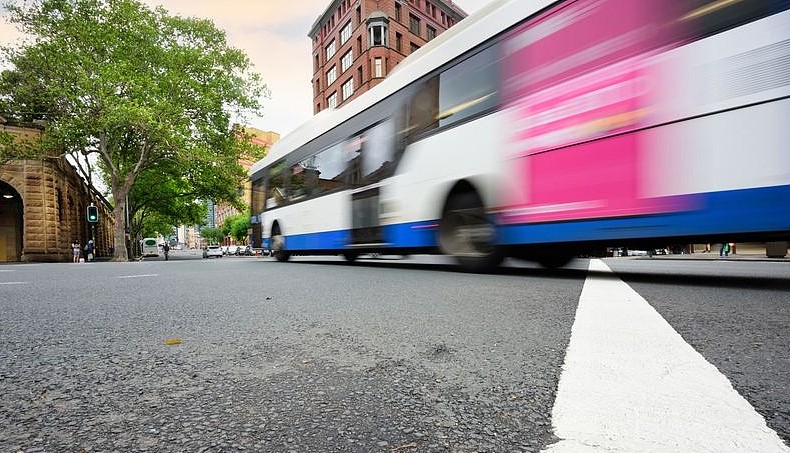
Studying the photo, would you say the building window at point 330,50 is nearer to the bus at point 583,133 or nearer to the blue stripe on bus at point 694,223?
the bus at point 583,133

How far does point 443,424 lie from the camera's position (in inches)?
47.9

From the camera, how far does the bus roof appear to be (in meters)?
6.00

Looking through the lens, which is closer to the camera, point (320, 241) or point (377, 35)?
point (320, 241)

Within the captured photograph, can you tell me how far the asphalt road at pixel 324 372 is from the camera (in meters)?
1.18

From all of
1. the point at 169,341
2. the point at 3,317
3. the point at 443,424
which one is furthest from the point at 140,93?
the point at 443,424

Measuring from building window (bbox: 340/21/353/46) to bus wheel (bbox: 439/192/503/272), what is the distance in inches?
1718

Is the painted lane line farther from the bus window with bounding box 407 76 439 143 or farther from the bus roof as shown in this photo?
the bus window with bounding box 407 76 439 143

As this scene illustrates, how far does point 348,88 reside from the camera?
46.7 m

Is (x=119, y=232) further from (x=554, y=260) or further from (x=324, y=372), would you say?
(x=324, y=372)

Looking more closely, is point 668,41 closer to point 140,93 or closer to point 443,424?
point 443,424

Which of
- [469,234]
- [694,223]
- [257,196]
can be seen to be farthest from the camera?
[257,196]

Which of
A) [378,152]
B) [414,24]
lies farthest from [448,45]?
[414,24]

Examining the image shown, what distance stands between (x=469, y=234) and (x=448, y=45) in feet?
9.45

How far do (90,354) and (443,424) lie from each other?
172 centimetres
